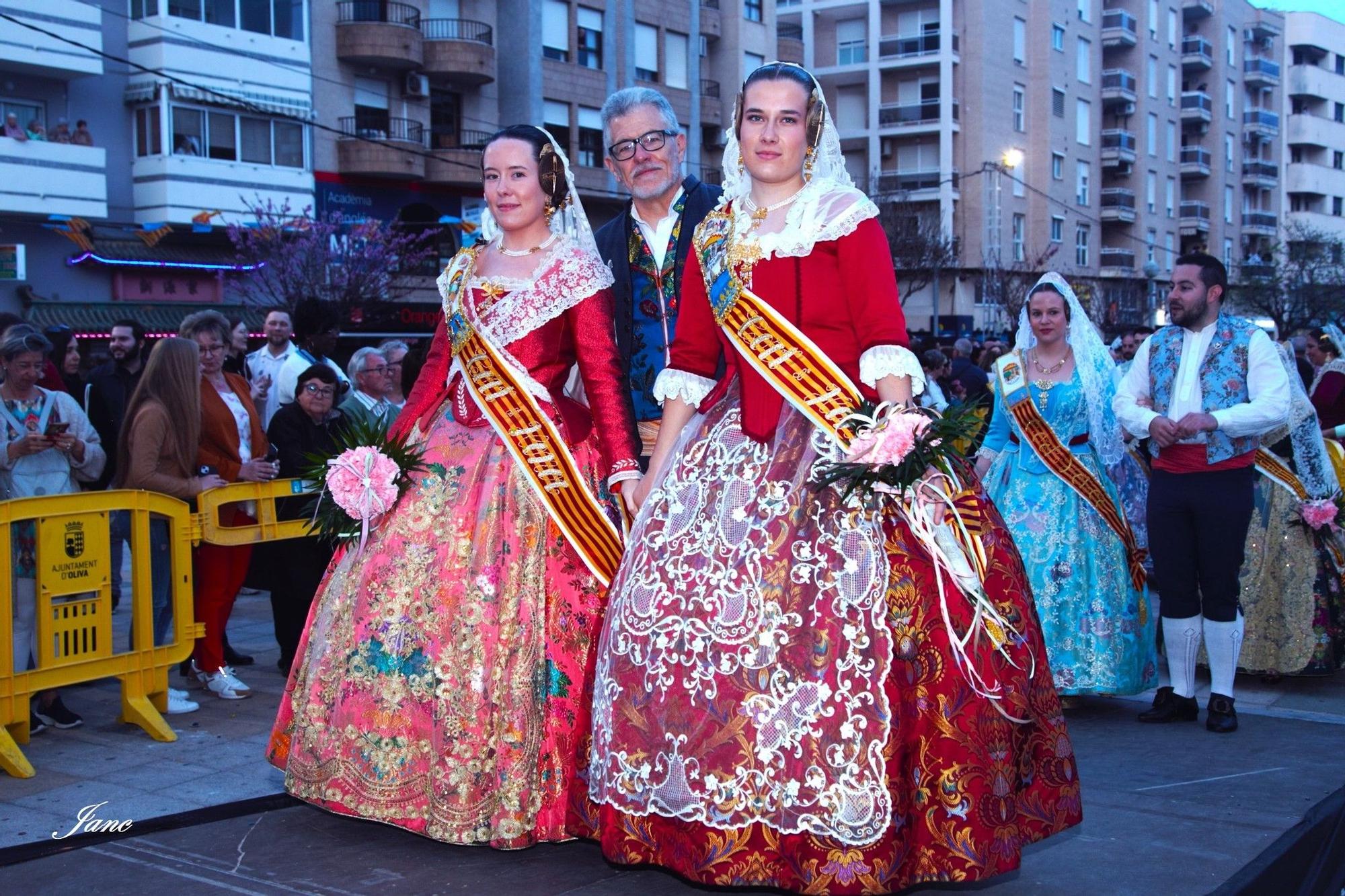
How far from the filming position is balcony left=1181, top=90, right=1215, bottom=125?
5878cm

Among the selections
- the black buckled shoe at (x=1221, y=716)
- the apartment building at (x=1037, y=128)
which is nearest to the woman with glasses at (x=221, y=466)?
the black buckled shoe at (x=1221, y=716)

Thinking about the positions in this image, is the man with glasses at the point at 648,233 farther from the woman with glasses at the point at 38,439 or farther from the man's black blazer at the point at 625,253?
the woman with glasses at the point at 38,439

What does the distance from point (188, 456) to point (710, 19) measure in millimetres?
31969

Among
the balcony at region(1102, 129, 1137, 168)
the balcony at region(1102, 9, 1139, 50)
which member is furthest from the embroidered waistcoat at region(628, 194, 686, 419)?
the balcony at region(1102, 9, 1139, 50)

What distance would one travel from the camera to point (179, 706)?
6086mm

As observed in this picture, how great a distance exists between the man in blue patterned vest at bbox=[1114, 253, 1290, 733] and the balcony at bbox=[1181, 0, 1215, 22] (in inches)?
2330

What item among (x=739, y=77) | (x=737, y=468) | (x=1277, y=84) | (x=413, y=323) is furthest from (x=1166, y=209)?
(x=737, y=468)

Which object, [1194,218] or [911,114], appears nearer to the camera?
[911,114]

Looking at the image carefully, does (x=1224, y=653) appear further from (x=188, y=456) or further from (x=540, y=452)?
(x=188, y=456)

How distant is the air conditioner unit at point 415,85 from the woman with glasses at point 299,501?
23.9m

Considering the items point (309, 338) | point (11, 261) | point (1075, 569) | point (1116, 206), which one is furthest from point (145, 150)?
point (1116, 206)

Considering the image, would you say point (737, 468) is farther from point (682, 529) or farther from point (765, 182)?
point (765, 182)

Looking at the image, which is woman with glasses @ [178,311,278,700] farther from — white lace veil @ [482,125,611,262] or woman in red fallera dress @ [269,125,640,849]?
white lace veil @ [482,125,611,262]

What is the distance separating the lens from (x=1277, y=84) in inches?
2589
